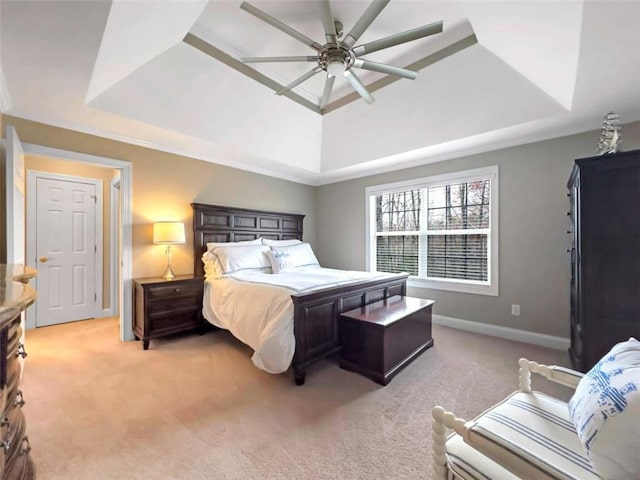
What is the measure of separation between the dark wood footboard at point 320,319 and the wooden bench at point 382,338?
88 millimetres

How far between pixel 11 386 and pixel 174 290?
7.03 feet

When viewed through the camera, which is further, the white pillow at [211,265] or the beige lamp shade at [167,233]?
the white pillow at [211,265]

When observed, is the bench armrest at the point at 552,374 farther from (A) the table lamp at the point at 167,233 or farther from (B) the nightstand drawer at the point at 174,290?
(A) the table lamp at the point at 167,233

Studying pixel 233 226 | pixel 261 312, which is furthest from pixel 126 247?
pixel 261 312

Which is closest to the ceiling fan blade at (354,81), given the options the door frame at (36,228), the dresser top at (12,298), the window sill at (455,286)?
the dresser top at (12,298)

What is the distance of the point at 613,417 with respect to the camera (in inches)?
30.3

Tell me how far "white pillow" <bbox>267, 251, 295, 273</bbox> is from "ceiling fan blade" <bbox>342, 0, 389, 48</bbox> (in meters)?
2.54

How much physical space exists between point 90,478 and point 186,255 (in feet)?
8.72

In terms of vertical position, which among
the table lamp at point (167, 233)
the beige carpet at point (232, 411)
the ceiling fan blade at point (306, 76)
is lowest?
the beige carpet at point (232, 411)

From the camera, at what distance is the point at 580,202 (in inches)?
87.0

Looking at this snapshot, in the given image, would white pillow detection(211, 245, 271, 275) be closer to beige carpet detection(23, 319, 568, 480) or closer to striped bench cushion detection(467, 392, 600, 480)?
beige carpet detection(23, 319, 568, 480)

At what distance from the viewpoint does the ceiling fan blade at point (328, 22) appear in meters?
Answer: 1.78

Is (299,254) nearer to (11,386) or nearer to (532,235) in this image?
(532,235)

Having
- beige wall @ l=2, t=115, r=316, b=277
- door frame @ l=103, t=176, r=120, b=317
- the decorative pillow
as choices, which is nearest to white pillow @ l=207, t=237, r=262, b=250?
beige wall @ l=2, t=115, r=316, b=277
